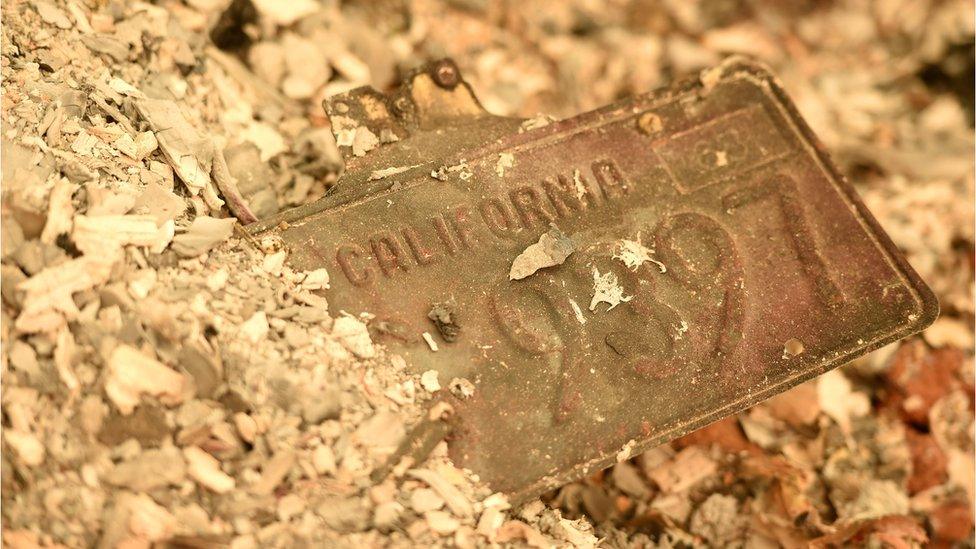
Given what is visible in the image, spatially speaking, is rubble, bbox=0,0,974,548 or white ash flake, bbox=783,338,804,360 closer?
rubble, bbox=0,0,974,548

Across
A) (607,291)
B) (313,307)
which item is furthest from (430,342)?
(607,291)

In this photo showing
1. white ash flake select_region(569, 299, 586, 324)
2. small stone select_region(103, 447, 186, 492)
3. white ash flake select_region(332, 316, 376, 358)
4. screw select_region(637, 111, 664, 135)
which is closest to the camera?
small stone select_region(103, 447, 186, 492)

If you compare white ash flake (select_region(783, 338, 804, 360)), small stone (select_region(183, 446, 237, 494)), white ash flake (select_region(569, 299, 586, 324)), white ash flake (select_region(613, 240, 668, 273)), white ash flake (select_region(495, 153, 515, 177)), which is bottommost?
small stone (select_region(183, 446, 237, 494))

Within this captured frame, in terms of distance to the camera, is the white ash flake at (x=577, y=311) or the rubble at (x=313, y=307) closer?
the rubble at (x=313, y=307)

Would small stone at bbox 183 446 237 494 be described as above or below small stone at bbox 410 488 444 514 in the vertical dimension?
below

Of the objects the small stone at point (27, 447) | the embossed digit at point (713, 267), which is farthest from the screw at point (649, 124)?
the small stone at point (27, 447)

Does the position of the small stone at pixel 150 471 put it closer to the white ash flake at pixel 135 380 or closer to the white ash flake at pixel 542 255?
the white ash flake at pixel 135 380

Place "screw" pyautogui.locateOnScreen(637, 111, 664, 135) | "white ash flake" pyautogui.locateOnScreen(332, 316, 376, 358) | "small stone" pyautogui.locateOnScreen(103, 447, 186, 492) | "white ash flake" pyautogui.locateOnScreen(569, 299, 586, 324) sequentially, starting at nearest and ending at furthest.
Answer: "small stone" pyautogui.locateOnScreen(103, 447, 186, 492), "white ash flake" pyautogui.locateOnScreen(332, 316, 376, 358), "white ash flake" pyautogui.locateOnScreen(569, 299, 586, 324), "screw" pyautogui.locateOnScreen(637, 111, 664, 135)

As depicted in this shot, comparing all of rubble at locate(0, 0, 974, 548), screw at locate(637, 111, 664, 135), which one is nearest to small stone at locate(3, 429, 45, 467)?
rubble at locate(0, 0, 974, 548)

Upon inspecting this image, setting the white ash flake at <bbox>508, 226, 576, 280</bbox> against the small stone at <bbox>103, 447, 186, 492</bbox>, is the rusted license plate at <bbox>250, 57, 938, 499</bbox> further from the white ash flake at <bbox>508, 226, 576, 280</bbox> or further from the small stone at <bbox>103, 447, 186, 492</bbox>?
the small stone at <bbox>103, 447, 186, 492</bbox>
